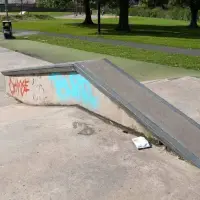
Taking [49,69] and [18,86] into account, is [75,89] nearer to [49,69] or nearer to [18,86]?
[49,69]

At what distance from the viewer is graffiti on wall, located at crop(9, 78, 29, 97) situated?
8.45 m

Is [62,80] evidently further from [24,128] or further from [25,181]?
[25,181]

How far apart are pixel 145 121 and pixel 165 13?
58058mm

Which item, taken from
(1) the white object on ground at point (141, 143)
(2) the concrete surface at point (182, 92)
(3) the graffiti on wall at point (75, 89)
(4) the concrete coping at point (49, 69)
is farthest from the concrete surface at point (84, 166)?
(2) the concrete surface at point (182, 92)

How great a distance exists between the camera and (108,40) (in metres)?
21.2

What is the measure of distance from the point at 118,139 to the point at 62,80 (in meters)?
2.01

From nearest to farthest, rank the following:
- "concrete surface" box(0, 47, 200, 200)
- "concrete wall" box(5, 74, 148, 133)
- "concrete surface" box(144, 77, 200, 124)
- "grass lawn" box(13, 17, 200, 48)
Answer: "concrete surface" box(0, 47, 200, 200), "concrete wall" box(5, 74, 148, 133), "concrete surface" box(144, 77, 200, 124), "grass lawn" box(13, 17, 200, 48)

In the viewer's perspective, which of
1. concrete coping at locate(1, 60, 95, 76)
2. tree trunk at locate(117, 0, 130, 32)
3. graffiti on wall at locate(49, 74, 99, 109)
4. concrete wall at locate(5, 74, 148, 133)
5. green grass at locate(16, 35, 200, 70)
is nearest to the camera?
concrete wall at locate(5, 74, 148, 133)

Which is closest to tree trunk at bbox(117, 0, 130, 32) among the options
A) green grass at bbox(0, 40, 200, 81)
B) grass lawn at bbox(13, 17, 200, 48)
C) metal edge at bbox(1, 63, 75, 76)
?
grass lawn at bbox(13, 17, 200, 48)

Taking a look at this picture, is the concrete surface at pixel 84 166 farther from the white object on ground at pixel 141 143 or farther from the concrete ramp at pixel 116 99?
the concrete ramp at pixel 116 99

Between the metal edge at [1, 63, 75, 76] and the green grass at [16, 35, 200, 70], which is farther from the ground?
the metal edge at [1, 63, 75, 76]

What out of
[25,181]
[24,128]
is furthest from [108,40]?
[25,181]

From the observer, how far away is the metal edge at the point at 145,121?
15.5ft

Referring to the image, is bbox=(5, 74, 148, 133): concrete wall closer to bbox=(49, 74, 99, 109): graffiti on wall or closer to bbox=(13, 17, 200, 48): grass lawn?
bbox=(49, 74, 99, 109): graffiti on wall
